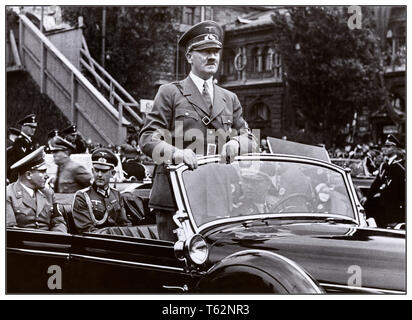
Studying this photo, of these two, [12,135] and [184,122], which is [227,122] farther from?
[12,135]

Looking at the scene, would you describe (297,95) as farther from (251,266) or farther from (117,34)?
(251,266)

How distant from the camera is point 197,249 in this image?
278 cm

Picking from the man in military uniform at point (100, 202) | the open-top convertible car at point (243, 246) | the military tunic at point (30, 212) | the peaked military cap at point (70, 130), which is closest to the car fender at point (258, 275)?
the open-top convertible car at point (243, 246)

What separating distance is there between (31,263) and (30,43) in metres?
1.55

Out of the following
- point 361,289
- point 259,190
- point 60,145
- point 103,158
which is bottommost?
point 361,289

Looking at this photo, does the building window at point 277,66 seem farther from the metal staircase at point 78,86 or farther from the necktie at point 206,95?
the metal staircase at point 78,86

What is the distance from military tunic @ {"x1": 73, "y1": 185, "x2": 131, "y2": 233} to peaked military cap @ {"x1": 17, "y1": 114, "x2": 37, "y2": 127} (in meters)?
0.52

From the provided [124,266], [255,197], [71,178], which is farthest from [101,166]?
Result: [255,197]

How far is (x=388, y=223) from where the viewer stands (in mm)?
3459

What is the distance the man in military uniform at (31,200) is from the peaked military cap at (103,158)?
0.35 meters

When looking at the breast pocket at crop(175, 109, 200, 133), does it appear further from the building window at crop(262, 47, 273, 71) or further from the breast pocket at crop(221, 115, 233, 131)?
the building window at crop(262, 47, 273, 71)

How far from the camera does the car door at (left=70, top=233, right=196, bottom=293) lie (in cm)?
290

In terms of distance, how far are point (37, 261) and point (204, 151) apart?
112 centimetres

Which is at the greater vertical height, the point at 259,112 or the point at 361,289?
the point at 259,112
